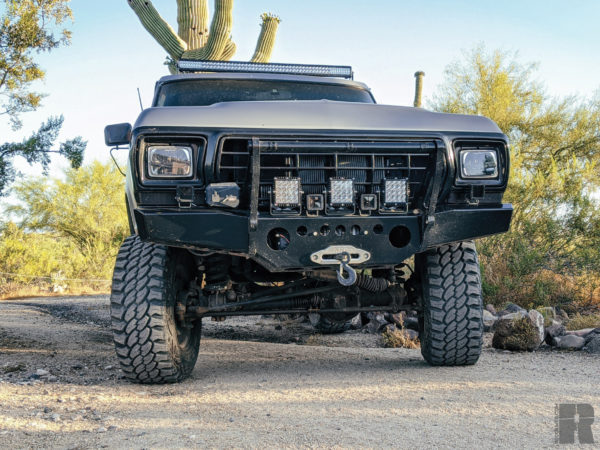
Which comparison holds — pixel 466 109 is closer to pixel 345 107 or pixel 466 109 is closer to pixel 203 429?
pixel 345 107

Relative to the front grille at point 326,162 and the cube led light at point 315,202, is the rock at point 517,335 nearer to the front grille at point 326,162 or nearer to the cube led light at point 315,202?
the front grille at point 326,162

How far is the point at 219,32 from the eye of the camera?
44.5ft

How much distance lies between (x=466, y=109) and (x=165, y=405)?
48.9 feet

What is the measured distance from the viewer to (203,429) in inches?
113

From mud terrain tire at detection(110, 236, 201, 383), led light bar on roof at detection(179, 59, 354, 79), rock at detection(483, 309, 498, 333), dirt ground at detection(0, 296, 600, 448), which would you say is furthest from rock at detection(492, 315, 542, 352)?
mud terrain tire at detection(110, 236, 201, 383)

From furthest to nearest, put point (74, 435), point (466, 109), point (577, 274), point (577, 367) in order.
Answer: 1. point (466, 109)
2. point (577, 274)
3. point (577, 367)
4. point (74, 435)

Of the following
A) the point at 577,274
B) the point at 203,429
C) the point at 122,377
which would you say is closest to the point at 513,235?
the point at 577,274

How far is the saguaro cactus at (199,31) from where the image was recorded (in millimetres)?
13617

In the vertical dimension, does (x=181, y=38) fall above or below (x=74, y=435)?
above

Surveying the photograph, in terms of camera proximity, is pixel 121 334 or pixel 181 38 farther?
pixel 181 38

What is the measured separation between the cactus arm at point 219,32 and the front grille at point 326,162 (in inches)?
409

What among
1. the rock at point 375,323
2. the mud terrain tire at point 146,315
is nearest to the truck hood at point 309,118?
the mud terrain tire at point 146,315

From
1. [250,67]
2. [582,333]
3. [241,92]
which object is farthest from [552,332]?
[250,67]

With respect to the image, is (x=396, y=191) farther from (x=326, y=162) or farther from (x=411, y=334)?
(x=411, y=334)
